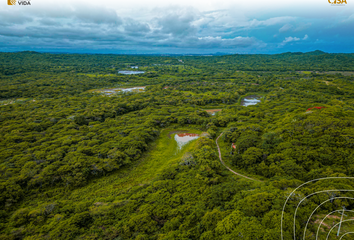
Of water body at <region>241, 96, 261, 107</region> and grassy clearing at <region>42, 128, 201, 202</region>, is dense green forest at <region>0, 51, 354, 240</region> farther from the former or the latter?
water body at <region>241, 96, 261, 107</region>

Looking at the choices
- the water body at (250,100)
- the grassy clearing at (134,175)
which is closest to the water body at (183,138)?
the grassy clearing at (134,175)

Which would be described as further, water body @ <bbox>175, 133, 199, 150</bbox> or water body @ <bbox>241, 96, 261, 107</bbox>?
water body @ <bbox>241, 96, 261, 107</bbox>

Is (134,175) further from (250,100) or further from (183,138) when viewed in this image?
(250,100)

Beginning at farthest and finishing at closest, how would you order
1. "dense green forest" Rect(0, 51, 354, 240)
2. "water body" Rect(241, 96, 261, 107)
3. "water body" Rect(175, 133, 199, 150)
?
"water body" Rect(241, 96, 261, 107), "water body" Rect(175, 133, 199, 150), "dense green forest" Rect(0, 51, 354, 240)

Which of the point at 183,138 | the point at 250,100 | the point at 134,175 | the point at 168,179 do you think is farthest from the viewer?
the point at 250,100

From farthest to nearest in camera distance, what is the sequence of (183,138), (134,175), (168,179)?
(183,138) → (134,175) → (168,179)

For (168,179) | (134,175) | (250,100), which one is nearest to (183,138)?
(134,175)

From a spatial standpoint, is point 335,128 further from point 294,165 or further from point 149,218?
point 149,218

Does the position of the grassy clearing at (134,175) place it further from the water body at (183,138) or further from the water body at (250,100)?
the water body at (250,100)

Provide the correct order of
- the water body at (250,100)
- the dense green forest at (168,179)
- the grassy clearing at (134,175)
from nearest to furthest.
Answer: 1. the dense green forest at (168,179)
2. the grassy clearing at (134,175)
3. the water body at (250,100)

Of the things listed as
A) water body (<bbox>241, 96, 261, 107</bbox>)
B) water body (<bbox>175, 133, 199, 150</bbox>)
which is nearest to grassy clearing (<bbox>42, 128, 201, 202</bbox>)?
water body (<bbox>175, 133, 199, 150</bbox>)
